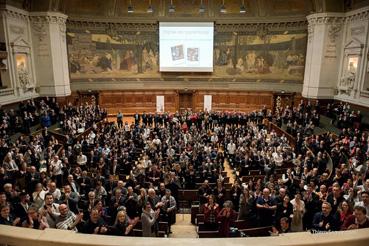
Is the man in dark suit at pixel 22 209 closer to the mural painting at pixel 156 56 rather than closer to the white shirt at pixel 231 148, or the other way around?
the white shirt at pixel 231 148

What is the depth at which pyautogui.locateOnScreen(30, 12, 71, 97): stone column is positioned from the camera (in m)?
20.7

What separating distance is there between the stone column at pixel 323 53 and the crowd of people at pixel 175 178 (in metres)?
2.18


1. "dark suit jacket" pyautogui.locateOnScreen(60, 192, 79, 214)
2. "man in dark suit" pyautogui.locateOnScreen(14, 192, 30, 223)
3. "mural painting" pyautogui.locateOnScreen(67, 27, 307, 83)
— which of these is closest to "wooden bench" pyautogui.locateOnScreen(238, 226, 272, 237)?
"dark suit jacket" pyautogui.locateOnScreen(60, 192, 79, 214)

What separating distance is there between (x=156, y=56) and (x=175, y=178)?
18.7 metres

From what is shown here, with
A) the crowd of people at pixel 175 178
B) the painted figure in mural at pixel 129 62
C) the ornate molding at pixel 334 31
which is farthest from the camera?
the painted figure in mural at pixel 129 62

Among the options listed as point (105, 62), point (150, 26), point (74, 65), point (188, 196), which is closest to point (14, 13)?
point (74, 65)

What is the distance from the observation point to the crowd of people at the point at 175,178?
5.84 meters

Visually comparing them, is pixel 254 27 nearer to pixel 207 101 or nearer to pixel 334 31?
pixel 334 31

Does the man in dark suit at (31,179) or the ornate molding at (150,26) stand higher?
the ornate molding at (150,26)

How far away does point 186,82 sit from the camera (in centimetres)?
2667

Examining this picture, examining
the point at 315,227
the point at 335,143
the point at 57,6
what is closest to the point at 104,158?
the point at 315,227

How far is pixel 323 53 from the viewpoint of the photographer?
2097cm

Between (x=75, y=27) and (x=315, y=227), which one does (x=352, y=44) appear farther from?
(x=75, y=27)

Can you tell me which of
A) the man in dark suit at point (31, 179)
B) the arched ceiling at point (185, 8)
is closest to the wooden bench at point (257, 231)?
the man in dark suit at point (31, 179)
